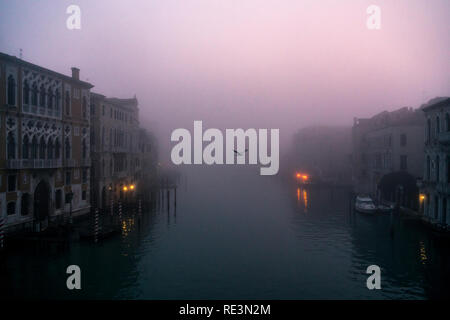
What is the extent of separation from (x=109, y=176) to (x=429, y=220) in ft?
97.5

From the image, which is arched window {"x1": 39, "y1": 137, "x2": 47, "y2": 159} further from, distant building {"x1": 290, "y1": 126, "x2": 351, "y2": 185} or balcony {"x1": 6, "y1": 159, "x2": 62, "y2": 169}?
distant building {"x1": 290, "y1": 126, "x2": 351, "y2": 185}

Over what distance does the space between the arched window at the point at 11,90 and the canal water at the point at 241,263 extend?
945 cm

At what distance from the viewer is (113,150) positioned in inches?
1623

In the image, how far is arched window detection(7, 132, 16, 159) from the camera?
2471cm

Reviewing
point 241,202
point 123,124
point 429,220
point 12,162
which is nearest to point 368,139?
point 241,202

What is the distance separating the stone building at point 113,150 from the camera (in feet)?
124

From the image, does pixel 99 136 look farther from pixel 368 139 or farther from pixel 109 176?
pixel 368 139

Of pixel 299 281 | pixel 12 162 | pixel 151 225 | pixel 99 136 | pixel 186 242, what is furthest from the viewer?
pixel 99 136

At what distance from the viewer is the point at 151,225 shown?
33.5 m

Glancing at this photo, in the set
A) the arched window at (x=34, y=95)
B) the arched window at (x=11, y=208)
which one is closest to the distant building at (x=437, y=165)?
the arched window at (x=34, y=95)

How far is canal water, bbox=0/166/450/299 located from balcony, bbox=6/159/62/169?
548 cm

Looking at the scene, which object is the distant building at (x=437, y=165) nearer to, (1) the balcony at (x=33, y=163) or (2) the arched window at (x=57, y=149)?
(1) the balcony at (x=33, y=163)

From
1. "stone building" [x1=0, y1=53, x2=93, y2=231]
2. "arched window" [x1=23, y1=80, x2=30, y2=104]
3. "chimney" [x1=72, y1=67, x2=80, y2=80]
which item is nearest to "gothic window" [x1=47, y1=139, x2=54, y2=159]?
"stone building" [x1=0, y1=53, x2=93, y2=231]

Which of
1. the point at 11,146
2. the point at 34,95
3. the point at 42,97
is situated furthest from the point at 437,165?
the point at 11,146
